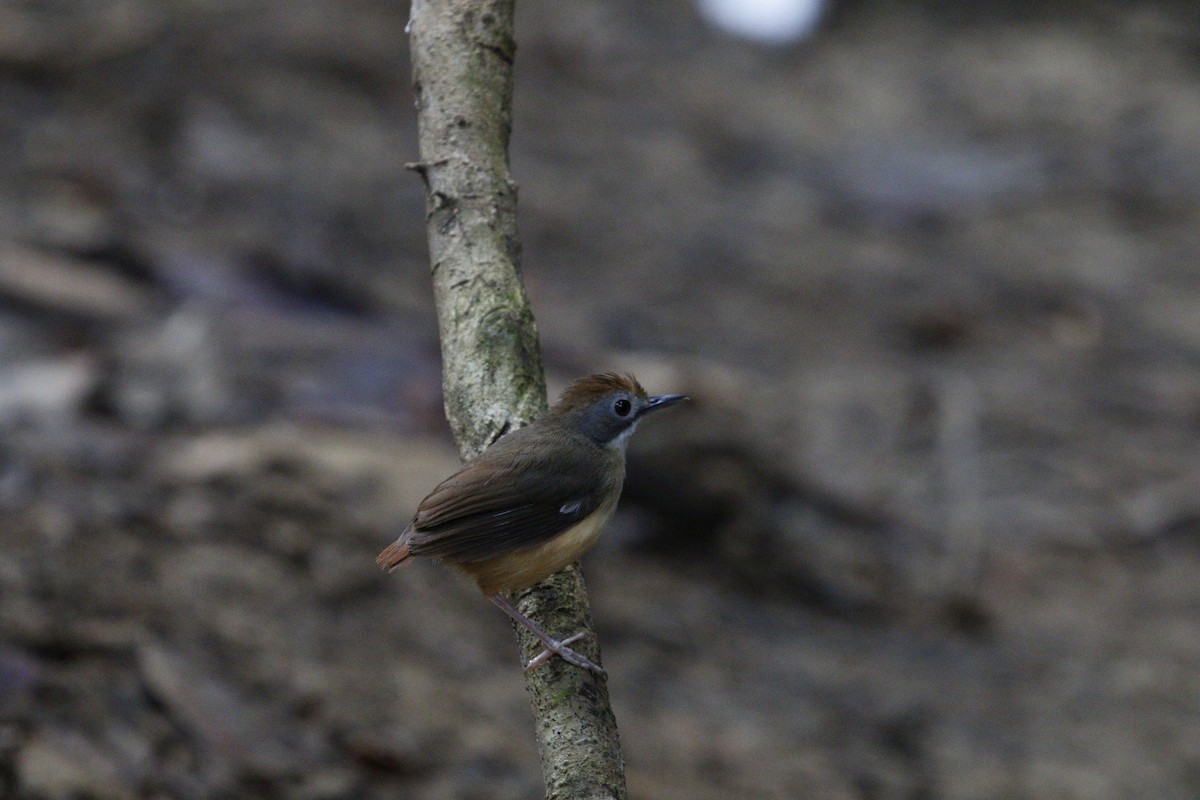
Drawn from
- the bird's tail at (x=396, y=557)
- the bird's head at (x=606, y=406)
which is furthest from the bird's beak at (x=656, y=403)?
the bird's tail at (x=396, y=557)

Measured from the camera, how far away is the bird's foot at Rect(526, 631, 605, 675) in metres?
3.10

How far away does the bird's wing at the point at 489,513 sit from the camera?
3.60m

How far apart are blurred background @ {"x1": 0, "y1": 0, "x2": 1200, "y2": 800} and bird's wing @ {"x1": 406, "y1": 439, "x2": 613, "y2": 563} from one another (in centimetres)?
167

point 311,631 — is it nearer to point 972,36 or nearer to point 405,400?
point 405,400

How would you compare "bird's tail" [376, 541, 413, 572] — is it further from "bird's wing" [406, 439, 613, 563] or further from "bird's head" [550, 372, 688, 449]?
"bird's head" [550, 372, 688, 449]

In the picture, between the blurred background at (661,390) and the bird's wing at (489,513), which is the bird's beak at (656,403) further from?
the blurred background at (661,390)

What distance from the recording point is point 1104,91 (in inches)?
466

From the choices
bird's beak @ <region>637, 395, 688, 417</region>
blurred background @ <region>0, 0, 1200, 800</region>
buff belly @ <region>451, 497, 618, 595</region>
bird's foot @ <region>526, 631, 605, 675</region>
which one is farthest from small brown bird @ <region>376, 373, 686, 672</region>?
blurred background @ <region>0, 0, 1200, 800</region>

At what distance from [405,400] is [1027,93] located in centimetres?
737

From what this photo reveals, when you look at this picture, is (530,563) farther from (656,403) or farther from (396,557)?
(656,403)

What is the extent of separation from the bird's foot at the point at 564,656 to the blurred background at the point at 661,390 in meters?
2.00

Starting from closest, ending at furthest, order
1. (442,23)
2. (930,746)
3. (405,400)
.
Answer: (442,23) < (930,746) < (405,400)

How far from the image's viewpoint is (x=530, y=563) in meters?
3.54

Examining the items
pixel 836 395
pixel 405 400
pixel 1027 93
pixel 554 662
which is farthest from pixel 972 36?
pixel 554 662
